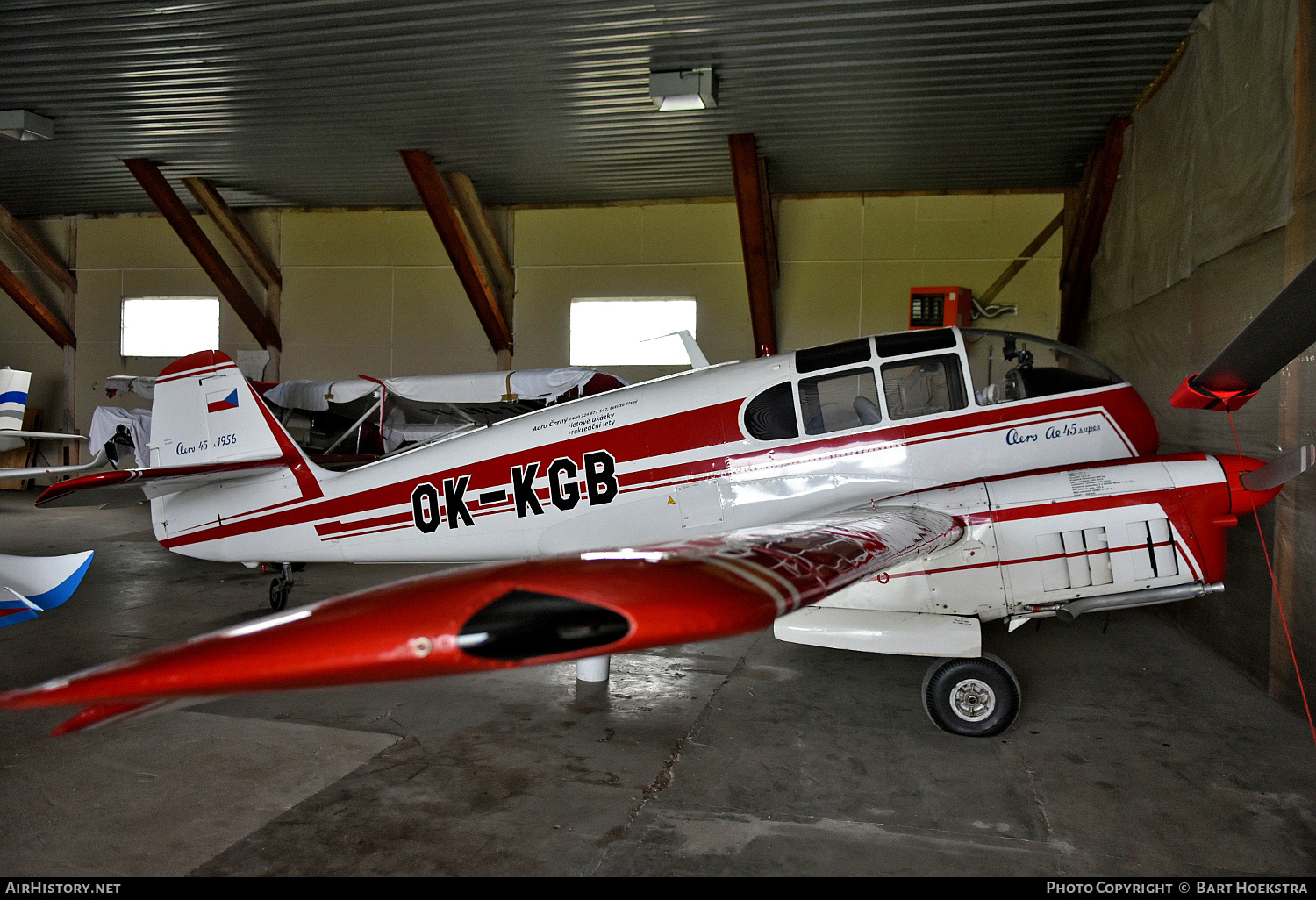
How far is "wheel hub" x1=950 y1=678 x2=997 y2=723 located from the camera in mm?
4125

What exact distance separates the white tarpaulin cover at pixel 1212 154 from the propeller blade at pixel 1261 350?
6.84ft

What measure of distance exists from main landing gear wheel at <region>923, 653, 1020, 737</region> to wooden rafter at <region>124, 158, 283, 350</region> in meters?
14.2

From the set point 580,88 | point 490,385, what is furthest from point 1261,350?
point 490,385

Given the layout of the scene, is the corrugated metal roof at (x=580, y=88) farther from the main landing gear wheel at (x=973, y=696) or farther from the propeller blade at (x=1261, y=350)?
the main landing gear wheel at (x=973, y=696)

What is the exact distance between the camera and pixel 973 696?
13.6 ft

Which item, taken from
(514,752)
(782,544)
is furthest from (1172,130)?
(514,752)

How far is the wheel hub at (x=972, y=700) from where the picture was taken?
4125mm

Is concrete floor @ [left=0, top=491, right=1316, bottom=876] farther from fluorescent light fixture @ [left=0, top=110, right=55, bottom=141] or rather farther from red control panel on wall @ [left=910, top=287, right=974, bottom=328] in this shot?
fluorescent light fixture @ [left=0, top=110, right=55, bottom=141]

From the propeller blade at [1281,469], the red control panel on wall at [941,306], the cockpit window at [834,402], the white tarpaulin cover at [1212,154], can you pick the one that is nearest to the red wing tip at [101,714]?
the cockpit window at [834,402]

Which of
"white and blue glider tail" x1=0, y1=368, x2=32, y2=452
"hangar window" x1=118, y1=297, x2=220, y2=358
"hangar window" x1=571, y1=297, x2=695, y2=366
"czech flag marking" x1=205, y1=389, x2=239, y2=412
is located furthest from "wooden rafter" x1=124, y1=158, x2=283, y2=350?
"czech flag marking" x1=205, y1=389, x2=239, y2=412

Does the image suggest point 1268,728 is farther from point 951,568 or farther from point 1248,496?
point 951,568

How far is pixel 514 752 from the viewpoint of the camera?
12.8 feet

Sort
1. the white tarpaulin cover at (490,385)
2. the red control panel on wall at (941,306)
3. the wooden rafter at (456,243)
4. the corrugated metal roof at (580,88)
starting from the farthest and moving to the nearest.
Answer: the red control panel on wall at (941,306) → the wooden rafter at (456,243) → the white tarpaulin cover at (490,385) → the corrugated metal roof at (580,88)

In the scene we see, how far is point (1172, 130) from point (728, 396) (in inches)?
209
